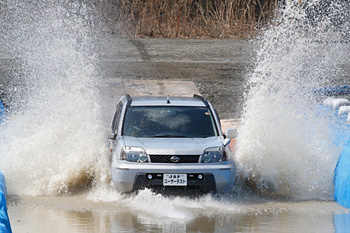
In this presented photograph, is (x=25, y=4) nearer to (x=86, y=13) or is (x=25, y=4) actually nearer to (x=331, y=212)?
(x=86, y=13)

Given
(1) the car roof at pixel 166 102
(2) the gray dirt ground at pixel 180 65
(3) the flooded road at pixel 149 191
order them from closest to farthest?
(3) the flooded road at pixel 149 191, (1) the car roof at pixel 166 102, (2) the gray dirt ground at pixel 180 65

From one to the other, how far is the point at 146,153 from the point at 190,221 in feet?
4.68

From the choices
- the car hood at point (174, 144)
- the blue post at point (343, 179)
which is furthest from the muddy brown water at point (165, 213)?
the car hood at point (174, 144)

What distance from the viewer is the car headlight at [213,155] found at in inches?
365

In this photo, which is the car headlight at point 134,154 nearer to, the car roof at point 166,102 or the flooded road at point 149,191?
the flooded road at point 149,191

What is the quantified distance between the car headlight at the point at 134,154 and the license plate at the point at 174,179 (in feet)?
1.39

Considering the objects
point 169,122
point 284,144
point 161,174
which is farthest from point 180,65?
point 161,174

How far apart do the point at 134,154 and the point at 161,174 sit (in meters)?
0.53

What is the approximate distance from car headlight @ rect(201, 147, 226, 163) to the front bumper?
129 mm

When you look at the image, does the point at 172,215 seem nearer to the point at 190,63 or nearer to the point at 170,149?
the point at 170,149

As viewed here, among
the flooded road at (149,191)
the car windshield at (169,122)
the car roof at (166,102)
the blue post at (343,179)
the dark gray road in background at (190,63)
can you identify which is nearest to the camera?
the flooded road at (149,191)

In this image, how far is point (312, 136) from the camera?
36.7 ft

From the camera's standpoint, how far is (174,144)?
939cm

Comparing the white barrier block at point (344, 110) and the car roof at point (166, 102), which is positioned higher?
the car roof at point (166, 102)
